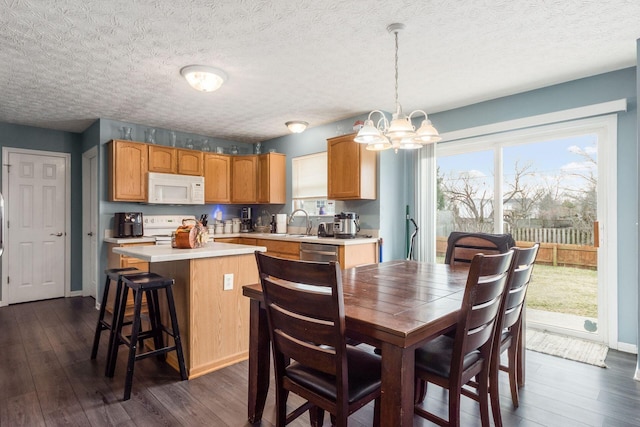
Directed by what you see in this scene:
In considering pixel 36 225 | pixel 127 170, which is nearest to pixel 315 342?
pixel 127 170

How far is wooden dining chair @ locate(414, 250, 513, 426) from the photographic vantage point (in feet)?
4.51

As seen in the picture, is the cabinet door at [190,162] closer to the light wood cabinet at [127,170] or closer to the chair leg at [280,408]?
the light wood cabinet at [127,170]

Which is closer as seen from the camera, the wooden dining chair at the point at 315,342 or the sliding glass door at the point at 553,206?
the wooden dining chair at the point at 315,342

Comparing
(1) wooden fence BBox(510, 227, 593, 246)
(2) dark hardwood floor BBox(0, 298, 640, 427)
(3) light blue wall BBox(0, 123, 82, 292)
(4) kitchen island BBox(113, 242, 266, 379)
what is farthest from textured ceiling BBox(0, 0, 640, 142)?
(2) dark hardwood floor BBox(0, 298, 640, 427)

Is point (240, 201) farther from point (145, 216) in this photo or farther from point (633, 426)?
point (633, 426)

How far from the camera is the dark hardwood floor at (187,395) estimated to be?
1.99m

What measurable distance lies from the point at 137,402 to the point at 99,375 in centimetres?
60

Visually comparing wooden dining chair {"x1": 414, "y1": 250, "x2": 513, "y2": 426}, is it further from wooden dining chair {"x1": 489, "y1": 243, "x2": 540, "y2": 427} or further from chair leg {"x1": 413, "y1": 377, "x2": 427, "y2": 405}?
chair leg {"x1": 413, "y1": 377, "x2": 427, "y2": 405}

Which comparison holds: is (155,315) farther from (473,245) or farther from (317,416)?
(473,245)

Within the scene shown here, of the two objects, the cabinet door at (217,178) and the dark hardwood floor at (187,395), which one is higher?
the cabinet door at (217,178)

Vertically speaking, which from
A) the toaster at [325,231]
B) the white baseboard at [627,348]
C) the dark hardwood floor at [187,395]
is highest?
the toaster at [325,231]

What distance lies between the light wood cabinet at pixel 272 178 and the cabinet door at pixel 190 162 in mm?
921

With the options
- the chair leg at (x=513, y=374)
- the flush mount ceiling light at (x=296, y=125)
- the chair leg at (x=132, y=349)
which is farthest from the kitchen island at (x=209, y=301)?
the flush mount ceiling light at (x=296, y=125)

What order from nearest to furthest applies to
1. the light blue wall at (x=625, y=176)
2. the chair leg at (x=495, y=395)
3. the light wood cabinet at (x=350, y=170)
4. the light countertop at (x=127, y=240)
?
the chair leg at (x=495, y=395)
the light blue wall at (x=625, y=176)
the light wood cabinet at (x=350, y=170)
the light countertop at (x=127, y=240)
